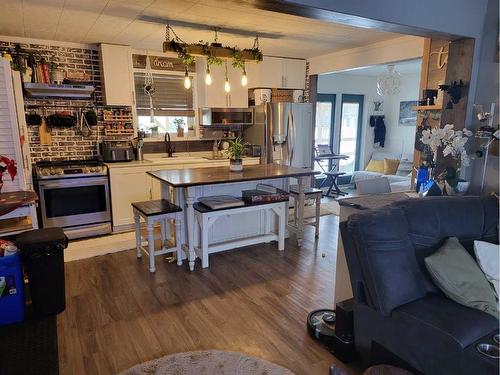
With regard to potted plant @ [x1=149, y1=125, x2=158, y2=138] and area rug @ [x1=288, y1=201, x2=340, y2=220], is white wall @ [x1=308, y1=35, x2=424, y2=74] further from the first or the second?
potted plant @ [x1=149, y1=125, x2=158, y2=138]

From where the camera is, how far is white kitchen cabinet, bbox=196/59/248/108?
537cm

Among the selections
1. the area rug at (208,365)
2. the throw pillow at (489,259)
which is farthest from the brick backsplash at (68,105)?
the throw pillow at (489,259)

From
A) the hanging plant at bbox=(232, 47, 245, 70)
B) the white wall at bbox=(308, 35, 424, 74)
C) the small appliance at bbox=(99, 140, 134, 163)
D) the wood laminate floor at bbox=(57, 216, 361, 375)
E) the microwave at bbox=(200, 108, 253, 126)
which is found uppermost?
the white wall at bbox=(308, 35, 424, 74)

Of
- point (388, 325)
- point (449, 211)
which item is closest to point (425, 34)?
point (449, 211)

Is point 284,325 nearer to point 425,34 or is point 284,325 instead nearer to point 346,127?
point 425,34

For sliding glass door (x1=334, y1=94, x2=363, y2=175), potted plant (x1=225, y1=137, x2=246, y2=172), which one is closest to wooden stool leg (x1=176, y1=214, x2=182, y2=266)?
potted plant (x1=225, y1=137, x2=246, y2=172)

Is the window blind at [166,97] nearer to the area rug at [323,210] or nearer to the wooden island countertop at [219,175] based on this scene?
the wooden island countertop at [219,175]

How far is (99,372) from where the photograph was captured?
2094mm

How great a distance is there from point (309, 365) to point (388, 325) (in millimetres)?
578

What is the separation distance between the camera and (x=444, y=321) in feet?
5.64

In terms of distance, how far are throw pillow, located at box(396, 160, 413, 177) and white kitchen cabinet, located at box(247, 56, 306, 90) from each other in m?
2.91

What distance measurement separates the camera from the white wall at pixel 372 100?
24.1ft

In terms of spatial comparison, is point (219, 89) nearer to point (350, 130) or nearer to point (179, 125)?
point (179, 125)

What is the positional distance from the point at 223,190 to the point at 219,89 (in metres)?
2.20
